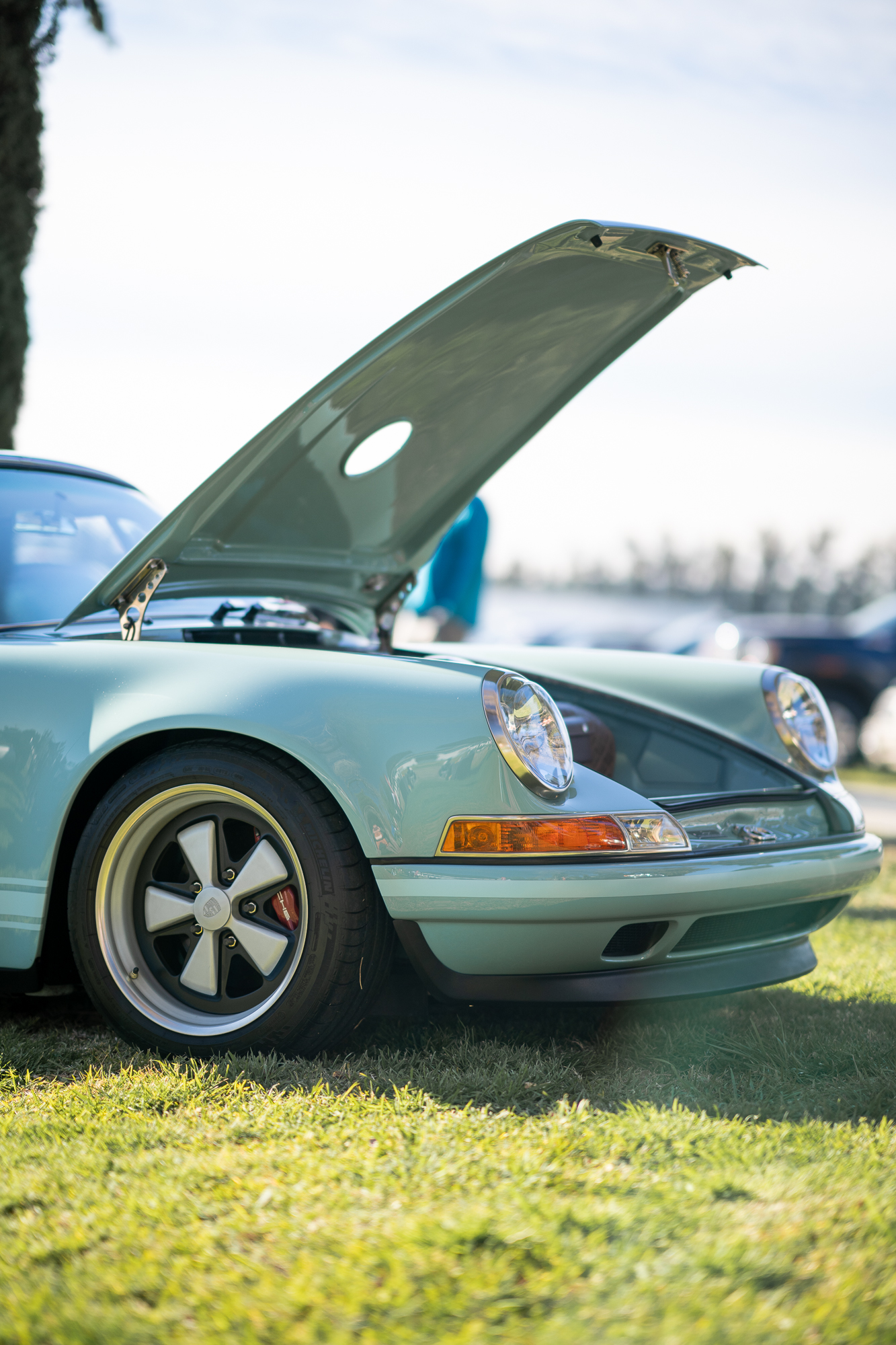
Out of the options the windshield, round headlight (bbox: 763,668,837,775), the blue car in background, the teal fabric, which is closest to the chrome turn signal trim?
round headlight (bbox: 763,668,837,775)

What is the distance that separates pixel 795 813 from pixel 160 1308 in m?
2.08

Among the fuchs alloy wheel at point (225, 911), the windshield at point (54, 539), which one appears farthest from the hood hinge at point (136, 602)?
the fuchs alloy wheel at point (225, 911)

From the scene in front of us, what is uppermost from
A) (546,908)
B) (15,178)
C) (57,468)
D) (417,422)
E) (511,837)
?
(15,178)

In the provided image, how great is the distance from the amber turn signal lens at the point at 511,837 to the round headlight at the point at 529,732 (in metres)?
0.08

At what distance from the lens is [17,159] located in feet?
21.1

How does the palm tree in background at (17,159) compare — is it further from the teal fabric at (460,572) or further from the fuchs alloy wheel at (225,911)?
the fuchs alloy wheel at (225,911)

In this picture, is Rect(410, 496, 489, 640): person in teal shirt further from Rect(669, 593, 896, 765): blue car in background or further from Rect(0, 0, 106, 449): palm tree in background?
Rect(669, 593, 896, 765): blue car in background

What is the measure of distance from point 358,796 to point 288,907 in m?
0.34

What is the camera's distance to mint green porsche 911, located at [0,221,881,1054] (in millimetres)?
2412

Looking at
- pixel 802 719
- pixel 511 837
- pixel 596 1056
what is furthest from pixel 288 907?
pixel 802 719

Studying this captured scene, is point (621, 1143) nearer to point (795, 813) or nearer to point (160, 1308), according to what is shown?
point (160, 1308)

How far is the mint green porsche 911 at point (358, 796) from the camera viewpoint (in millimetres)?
2412

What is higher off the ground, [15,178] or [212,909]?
[15,178]

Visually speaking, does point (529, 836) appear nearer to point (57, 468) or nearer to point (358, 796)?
point (358, 796)
